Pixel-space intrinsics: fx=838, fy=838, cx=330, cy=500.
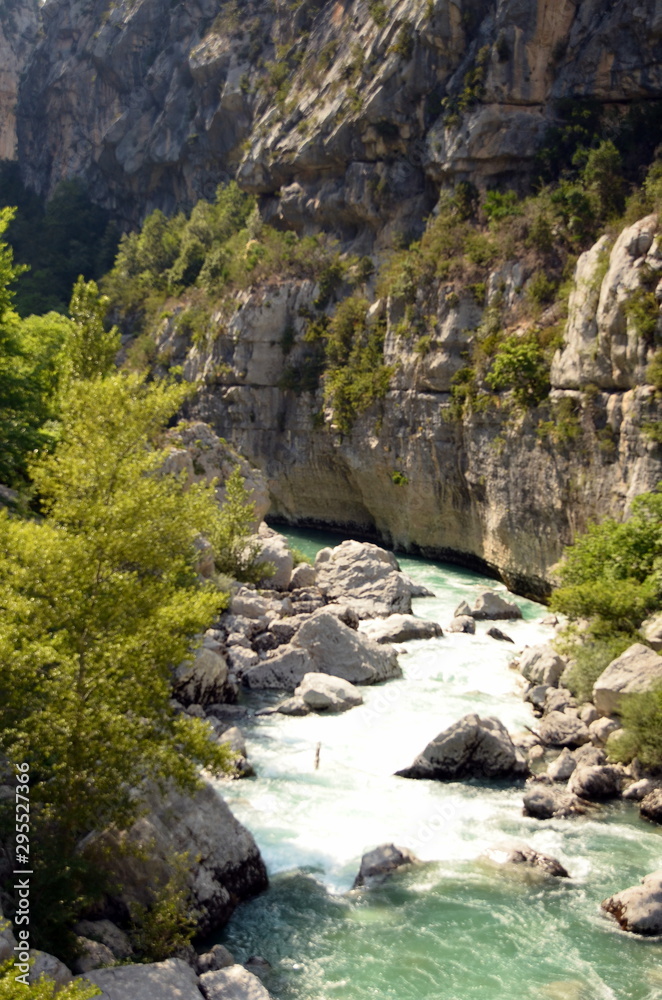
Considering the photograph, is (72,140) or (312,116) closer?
(312,116)

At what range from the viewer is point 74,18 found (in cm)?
7456

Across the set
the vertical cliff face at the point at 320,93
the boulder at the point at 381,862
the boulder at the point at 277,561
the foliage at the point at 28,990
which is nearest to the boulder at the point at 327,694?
the boulder at the point at 381,862

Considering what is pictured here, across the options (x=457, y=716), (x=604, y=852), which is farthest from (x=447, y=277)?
(x=604, y=852)

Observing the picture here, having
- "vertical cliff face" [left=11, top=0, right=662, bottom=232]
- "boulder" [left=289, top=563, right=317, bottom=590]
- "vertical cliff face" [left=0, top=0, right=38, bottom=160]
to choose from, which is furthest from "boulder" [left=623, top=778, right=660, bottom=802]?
"vertical cliff face" [left=0, top=0, right=38, bottom=160]

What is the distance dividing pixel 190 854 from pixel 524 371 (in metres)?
22.6

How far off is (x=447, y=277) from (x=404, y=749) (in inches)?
968

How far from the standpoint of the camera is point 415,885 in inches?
445

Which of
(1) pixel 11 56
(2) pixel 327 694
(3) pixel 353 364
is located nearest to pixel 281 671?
(2) pixel 327 694

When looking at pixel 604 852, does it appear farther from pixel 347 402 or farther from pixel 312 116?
pixel 312 116

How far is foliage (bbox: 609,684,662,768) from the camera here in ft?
46.2

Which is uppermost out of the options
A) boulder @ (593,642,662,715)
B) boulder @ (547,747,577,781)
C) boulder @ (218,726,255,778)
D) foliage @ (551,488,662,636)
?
foliage @ (551,488,662,636)

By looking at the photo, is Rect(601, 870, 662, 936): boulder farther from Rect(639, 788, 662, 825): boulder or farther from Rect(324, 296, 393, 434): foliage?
Rect(324, 296, 393, 434): foliage

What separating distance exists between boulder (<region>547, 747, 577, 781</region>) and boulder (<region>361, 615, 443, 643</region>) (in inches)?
326

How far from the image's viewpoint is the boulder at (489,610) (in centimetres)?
2567
